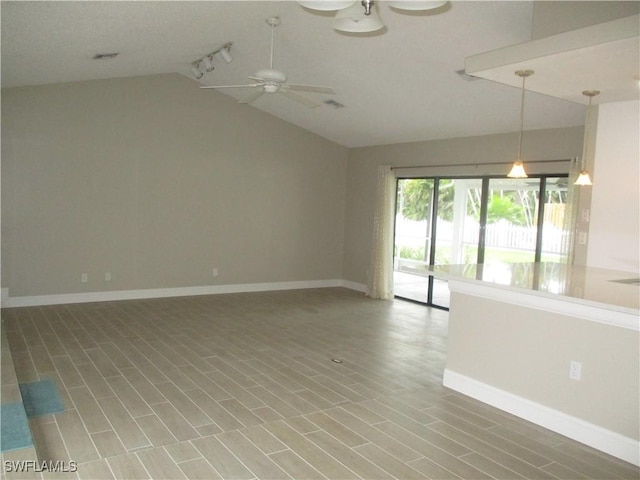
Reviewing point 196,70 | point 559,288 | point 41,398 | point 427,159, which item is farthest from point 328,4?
point 427,159

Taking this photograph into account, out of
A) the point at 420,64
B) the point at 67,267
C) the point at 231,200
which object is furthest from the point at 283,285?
the point at 420,64

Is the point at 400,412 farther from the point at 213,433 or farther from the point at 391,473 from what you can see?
the point at 213,433

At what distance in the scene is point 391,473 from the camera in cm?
286

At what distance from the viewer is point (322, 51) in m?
5.45

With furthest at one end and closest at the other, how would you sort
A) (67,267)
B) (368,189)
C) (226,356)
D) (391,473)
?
(368,189) < (67,267) < (226,356) < (391,473)

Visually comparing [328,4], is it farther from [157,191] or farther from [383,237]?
[383,237]

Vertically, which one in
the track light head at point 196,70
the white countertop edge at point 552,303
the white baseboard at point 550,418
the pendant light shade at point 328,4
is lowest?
the white baseboard at point 550,418

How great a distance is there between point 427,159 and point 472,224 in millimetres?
1182

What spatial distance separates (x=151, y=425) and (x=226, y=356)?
157cm

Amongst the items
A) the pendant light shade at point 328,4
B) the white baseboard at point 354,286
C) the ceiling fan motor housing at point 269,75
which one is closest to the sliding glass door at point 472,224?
the white baseboard at point 354,286

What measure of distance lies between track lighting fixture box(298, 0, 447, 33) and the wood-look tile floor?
2.64 meters

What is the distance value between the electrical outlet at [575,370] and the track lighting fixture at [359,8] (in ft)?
8.16

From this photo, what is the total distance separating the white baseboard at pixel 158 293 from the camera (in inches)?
261

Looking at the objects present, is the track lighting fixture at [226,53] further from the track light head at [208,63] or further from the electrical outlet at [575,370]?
the electrical outlet at [575,370]
